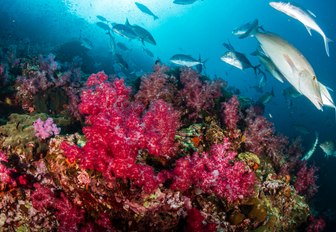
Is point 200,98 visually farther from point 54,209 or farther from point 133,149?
point 54,209

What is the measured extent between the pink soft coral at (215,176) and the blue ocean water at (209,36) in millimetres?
3789

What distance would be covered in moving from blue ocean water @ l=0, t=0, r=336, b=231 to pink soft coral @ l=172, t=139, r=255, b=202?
12.4ft

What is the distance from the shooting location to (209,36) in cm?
15500

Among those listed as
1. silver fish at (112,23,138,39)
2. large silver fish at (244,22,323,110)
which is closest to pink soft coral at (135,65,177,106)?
large silver fish at (244,22,323,110)

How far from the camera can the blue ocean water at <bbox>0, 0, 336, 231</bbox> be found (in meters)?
18.0

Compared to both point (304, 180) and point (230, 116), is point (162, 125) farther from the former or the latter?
point (304, 180)

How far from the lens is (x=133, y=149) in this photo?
2.93 m

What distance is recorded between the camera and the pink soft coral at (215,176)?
309 cm

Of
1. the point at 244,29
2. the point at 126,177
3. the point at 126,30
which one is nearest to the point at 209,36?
the point at 126,30

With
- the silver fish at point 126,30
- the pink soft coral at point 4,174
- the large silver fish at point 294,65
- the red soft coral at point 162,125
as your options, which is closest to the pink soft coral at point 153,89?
the red soft coral at point 162,125

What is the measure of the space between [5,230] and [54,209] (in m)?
0.64

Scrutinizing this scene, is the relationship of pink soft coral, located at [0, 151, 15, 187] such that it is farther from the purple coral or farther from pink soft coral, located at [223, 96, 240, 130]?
pink soft coral, located at [223, 96, 240, 130]

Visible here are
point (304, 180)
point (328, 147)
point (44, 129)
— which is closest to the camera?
point (44, 129)

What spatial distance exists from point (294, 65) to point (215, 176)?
1682 millimetres
